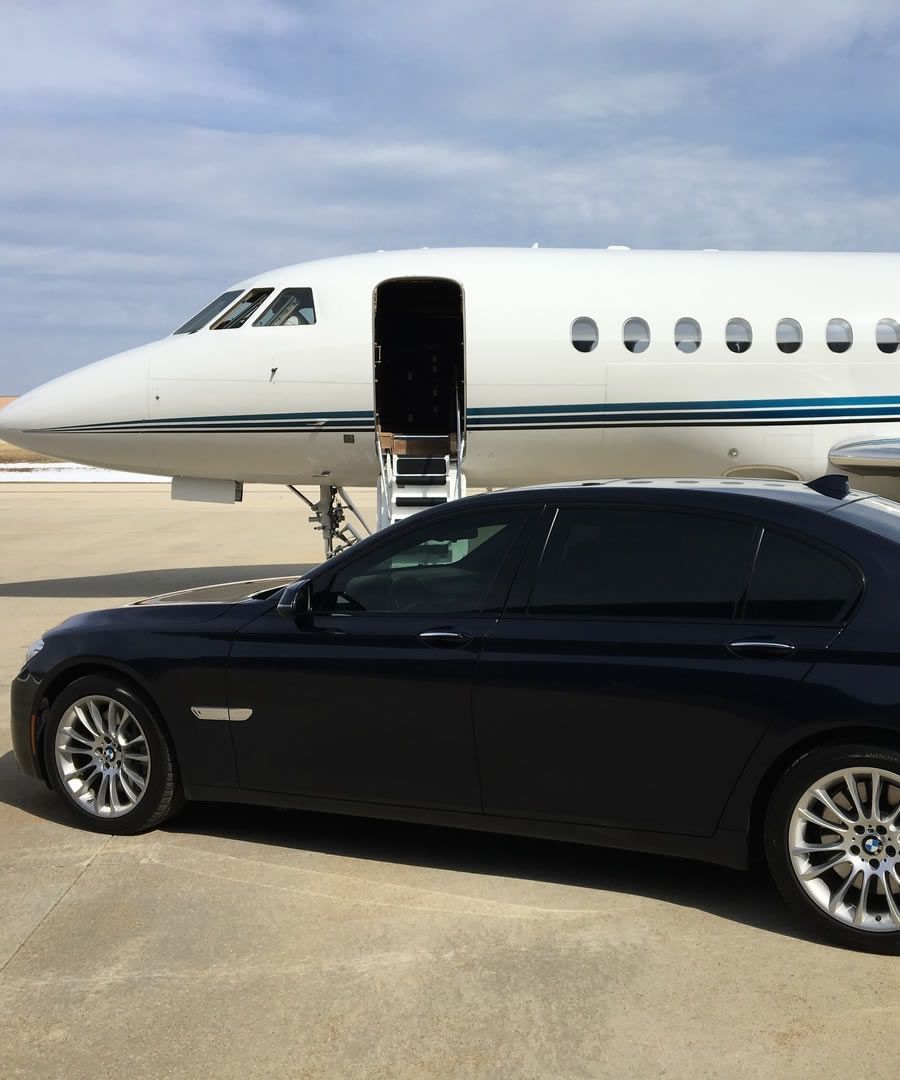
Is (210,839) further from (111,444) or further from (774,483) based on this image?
(111,444)

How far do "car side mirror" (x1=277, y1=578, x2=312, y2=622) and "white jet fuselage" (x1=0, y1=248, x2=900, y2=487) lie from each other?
23.7ft

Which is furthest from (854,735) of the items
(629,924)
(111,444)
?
(111,444)

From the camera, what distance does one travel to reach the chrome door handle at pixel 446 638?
450cm

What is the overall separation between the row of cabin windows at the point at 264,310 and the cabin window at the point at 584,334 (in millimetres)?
2611

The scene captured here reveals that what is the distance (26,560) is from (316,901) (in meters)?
12.3

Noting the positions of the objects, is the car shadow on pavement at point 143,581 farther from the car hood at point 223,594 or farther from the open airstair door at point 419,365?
the car hood at point 223,594

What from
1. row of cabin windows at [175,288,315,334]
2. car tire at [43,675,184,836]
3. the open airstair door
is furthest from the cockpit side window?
car tire at [43,675,184,836]

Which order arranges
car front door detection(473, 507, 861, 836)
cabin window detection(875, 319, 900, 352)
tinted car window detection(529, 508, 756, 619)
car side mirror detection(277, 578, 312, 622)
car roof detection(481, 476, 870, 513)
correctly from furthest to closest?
1. cabin window detection(875, 319, 900, 352)
2. car side mirror detection(277, 578, 312, 622)
3. car roof detection(481, 476, 870, 513)
4. tinted car window detection(529, 508, 756, 619)
5. car front door detection(473, 507, 861, 836)

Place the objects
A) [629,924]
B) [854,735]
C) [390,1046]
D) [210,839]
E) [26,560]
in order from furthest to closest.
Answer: [26,560] < [210,839] < [629,924] < [854,735] < [390,1046]

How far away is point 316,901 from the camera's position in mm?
4422

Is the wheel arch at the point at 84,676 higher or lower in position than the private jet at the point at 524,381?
lower

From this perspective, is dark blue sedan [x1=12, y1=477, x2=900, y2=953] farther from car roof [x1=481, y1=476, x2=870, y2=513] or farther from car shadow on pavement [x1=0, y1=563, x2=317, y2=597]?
car shadow on pavement [x1=0, y1=563, x2=317, y2=597]

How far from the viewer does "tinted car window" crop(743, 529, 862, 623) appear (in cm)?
406

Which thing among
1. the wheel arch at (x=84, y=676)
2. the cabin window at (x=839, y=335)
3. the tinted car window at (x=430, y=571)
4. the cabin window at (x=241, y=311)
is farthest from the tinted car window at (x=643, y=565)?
the cabin window at (x=839, y=335)
